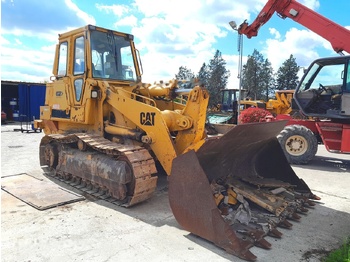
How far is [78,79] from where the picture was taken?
234 inches

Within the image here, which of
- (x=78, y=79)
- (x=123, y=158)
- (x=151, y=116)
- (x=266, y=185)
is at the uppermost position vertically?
(x=78, y=79)

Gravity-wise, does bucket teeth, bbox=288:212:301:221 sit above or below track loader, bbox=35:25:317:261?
below

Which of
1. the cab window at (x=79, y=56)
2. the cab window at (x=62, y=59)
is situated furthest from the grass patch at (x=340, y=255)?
the cab window at (x=62, y=59)

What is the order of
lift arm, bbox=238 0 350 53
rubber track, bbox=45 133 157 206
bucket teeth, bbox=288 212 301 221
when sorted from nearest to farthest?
bucket teeth, bbox=288 212 301 221
rubber track, bbox=45 133 157 206
lift arm, bbox=238 0 350 53

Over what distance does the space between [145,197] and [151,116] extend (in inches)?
48.8

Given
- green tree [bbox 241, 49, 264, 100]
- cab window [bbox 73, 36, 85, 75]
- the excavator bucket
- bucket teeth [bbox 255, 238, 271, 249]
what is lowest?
bucket teeth [bbox 255, 238, 271, 249]

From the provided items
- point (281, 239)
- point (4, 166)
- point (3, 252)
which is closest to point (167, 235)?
point (281, 239)

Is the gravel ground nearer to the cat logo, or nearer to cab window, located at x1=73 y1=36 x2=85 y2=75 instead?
the cat logo

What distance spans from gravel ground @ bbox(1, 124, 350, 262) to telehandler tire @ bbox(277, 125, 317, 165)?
9.10 ft

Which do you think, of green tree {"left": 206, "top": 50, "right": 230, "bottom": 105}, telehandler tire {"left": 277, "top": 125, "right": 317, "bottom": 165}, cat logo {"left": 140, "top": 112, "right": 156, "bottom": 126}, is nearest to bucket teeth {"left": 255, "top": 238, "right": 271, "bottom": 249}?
cat logo {"left": 140, "top": 112, "right": 156, "bottom": 126}

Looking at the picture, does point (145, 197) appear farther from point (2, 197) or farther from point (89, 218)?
point (2, 197)

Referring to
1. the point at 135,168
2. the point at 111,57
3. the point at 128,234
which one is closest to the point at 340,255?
the point at 128,234

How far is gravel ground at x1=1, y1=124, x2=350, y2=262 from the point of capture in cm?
330

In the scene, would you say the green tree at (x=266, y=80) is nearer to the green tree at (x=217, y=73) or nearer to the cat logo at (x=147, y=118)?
the green tree at (x=217, y=73)
